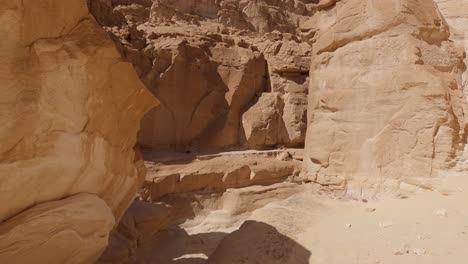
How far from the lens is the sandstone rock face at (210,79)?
33.0 ft

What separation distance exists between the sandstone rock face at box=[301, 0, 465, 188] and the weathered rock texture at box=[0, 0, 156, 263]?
454 centimetres

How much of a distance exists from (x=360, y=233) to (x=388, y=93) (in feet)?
9.17

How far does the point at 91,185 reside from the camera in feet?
11.7

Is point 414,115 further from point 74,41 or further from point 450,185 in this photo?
point 74,41

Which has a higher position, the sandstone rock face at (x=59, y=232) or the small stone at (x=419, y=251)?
the sandstone rock face at (x=59, y=232)

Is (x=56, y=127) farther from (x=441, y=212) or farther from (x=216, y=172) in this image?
(x=216, y=172)

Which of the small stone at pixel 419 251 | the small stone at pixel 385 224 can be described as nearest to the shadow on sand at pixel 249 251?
the small stone at pixel 385 224

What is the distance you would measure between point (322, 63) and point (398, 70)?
6.14ft

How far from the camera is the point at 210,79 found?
1089 cm

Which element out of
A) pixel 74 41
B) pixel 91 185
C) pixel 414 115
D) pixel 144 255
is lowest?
pixel 144 255

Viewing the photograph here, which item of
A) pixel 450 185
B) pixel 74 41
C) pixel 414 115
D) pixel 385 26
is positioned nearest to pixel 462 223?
pixel 450 185

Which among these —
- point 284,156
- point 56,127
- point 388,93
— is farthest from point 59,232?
point 284,156

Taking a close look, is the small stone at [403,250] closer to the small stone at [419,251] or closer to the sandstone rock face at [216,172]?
the small stone at [419,251]

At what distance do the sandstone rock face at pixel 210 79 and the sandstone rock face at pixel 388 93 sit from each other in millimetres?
3680
